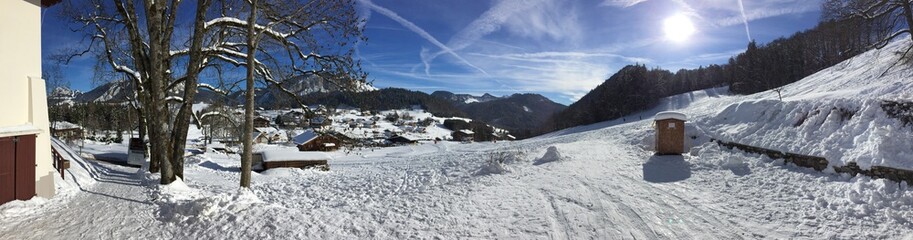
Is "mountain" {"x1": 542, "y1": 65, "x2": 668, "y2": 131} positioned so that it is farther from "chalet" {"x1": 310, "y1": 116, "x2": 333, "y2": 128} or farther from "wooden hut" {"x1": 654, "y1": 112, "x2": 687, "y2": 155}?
"chalet" {"x1": 310, "y1": 116, "x2": 333, "y2": 128}

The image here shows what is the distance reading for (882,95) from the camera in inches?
471

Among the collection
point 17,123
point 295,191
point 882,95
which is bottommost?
point 295,191

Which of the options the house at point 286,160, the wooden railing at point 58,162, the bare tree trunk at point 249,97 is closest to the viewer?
the bare tree trunk at point 249,97

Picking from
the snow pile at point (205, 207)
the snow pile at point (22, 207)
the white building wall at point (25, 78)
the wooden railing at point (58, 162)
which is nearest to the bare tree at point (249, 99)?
the snow pile at point (205, 207)

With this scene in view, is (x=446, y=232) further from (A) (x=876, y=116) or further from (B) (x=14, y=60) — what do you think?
(A) (x=876, y=116)

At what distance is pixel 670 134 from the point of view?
16.2 m

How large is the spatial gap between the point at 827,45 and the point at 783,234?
85.7 metres

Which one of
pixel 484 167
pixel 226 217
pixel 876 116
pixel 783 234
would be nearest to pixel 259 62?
pixel 226 217

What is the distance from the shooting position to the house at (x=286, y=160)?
23953mm

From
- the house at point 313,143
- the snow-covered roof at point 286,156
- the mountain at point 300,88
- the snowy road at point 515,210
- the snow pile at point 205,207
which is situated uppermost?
the mountain at point 300,88

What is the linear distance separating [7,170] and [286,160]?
51.9 feet

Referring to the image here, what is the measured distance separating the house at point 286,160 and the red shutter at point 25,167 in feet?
49.0

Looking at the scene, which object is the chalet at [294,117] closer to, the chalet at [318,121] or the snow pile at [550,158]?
the chalet at [318,121]

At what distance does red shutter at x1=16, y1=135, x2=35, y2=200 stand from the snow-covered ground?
401 millimetres
